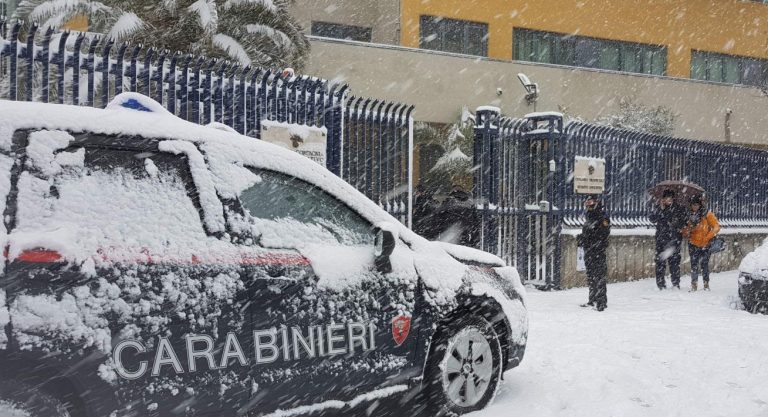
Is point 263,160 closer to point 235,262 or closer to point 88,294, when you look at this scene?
point 235,262

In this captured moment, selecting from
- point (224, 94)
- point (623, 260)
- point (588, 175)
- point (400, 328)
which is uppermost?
point (224, 94)

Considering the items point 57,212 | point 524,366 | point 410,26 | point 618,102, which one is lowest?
point 524,366

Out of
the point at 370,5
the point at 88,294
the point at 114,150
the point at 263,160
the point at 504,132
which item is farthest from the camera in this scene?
the point at 370,5

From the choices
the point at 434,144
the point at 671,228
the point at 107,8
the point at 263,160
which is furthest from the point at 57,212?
the point at 434,144

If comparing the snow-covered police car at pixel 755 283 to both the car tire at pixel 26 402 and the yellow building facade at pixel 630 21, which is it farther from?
the yellow building facade at pixel 630 21

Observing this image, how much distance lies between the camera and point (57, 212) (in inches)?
121

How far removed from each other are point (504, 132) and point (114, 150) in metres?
8.84

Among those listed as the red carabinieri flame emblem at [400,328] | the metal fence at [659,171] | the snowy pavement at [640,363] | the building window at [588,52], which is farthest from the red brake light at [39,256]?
the building window at [588,52]

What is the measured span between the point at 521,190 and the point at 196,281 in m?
8.88

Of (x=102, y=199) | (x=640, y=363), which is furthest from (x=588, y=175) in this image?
(x=102, y=199)

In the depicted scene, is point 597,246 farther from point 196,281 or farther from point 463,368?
point 196,281

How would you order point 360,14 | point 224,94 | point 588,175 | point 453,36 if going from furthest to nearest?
point 453,36, point 360,14, point 588,175, point 224,94

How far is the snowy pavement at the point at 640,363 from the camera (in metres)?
5.25

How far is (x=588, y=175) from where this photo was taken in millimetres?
12328
